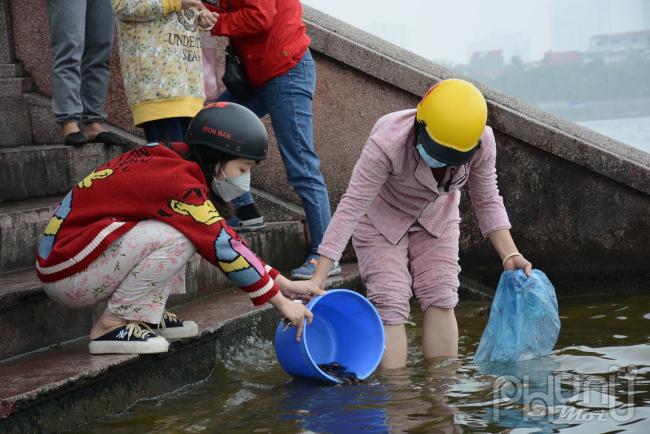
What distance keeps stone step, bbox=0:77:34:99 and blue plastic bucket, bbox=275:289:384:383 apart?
2.99 meters

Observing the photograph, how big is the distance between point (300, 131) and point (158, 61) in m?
0.90

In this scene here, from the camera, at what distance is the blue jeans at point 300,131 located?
571 centimetres

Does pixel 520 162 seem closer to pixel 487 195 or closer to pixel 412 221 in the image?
pixel 487 195

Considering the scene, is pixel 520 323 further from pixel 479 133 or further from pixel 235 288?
pixel 235 288

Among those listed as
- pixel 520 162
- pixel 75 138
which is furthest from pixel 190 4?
pixel 520 162

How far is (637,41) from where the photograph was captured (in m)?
21.6

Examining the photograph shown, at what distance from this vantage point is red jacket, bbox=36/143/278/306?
405 cm

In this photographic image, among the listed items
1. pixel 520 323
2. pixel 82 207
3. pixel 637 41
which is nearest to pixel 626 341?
pixel 520 323

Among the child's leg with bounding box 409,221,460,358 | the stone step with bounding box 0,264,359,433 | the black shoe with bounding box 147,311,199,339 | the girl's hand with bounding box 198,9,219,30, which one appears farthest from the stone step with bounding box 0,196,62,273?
the child's leg with bounding box 409,221,460,358

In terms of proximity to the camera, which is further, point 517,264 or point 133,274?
point 517,264

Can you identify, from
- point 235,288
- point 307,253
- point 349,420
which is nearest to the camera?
point 349,420

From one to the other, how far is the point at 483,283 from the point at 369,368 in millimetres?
2444

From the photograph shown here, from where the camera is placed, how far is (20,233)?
500 centimetres

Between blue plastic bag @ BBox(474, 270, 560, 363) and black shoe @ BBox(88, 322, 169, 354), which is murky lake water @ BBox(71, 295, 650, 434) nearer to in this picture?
blue plastic bag @ BBox(474, 270, 560, 363)
